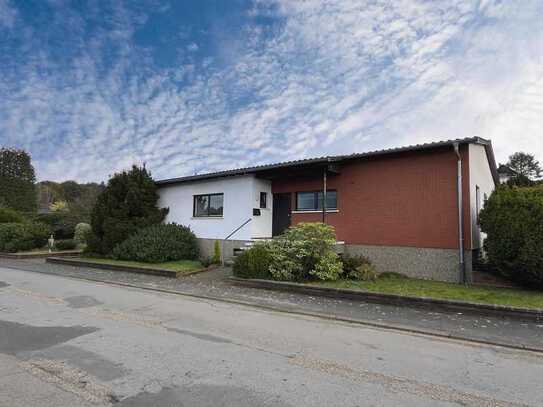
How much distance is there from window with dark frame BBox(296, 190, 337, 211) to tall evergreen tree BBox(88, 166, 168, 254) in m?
7.46

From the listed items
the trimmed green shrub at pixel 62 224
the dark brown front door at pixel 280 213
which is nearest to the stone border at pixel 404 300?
the dark brown front door at pixel 280 213

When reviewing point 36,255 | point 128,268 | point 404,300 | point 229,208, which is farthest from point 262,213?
point 36,255

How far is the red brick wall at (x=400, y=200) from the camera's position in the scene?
1019 cm

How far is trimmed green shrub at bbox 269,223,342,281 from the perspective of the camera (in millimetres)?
9500

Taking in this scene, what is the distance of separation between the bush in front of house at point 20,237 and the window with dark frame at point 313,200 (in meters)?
16.5

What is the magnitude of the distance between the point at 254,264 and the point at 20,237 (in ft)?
54.2

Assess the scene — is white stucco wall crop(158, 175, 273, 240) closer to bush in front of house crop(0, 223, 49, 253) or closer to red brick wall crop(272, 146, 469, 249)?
red brick wall crop(272, 146, 469, 249)

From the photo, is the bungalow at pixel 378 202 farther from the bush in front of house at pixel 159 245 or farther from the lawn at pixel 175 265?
the lawn at pixel 175 265

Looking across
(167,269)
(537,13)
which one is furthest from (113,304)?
(537,13)

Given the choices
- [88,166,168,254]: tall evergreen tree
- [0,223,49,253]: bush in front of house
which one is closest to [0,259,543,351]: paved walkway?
[88,166,168,254]: tall evergreen tree

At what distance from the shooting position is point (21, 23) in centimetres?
1086

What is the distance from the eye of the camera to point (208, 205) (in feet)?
51.6

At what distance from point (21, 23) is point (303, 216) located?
12282 mm

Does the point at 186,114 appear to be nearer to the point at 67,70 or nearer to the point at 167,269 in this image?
the point at 67,70
